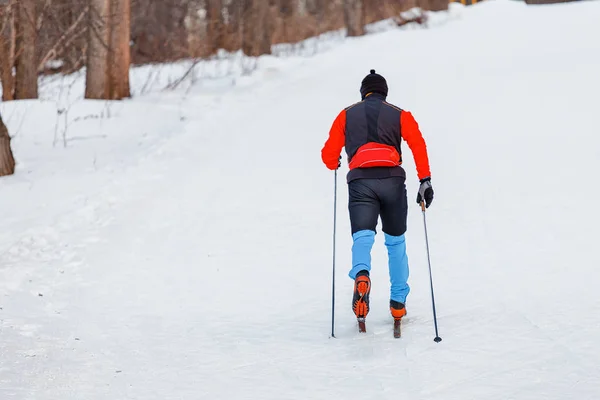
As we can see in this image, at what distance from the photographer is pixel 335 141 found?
6238 mm

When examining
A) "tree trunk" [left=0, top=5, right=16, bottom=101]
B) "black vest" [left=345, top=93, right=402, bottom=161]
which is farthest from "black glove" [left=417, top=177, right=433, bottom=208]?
"tree trunk" [left=0, top=5, right=16, bottom=101]

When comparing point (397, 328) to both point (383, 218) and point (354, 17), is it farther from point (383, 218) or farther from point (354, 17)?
point (354, 17)

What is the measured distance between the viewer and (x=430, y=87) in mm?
16344

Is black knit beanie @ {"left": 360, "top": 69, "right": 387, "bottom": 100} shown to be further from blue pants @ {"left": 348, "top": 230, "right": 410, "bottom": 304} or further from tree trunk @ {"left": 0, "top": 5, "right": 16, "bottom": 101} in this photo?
tree trunk @ {"left": 0, "top": 5, "right": 16, "bottom": 101}

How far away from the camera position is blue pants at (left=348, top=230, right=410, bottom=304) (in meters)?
5.92

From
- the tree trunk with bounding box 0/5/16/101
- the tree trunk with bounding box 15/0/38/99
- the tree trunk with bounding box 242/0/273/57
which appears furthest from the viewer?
the tree trunk with bounding box 242/0/273/57

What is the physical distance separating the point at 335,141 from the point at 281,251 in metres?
2.58

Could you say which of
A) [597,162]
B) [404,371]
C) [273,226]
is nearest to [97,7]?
[273,226]

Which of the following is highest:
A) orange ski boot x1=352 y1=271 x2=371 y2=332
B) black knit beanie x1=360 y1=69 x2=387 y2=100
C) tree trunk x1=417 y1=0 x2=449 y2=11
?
tree trunk x1=417 y1=0 x2=449 y2=11

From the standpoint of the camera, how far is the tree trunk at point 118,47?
1653 cm

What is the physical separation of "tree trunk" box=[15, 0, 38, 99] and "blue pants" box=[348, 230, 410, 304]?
10.4 m

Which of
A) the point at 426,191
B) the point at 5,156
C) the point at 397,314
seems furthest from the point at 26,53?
the point at 397,314

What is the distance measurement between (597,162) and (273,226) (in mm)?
4153

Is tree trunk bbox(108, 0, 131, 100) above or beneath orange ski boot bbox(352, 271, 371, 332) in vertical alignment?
above
